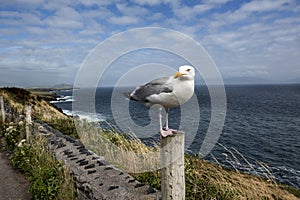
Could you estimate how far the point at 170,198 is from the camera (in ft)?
9.10

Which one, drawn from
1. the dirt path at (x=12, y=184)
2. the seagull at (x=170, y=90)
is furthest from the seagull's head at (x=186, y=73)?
the dirt path at (x=12, y=184)

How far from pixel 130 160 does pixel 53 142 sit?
262cm

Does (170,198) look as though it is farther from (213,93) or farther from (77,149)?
(77,149)

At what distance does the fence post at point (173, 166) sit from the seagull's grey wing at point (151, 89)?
0.55m

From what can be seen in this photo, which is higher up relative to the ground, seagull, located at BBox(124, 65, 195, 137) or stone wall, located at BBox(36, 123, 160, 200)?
seagull, located at BBox(124, 65, 195, 137)

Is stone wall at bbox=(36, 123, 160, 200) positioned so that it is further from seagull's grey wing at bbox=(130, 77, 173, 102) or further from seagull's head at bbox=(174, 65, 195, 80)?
seagull's head at bbox=(174, 65, 195, 80)

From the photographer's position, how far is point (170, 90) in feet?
8.25

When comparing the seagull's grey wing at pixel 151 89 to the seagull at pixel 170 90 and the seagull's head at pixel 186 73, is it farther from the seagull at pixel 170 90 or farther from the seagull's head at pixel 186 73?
the seagull's head at pixel 186 73

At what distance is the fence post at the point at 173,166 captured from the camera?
2.64 m

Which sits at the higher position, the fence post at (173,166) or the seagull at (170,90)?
the seagull at (170,90)

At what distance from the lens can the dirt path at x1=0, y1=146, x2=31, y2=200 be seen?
16.6 ft

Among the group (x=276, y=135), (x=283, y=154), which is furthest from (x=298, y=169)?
(x=276, y=135)

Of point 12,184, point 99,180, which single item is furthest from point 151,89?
point 12,184

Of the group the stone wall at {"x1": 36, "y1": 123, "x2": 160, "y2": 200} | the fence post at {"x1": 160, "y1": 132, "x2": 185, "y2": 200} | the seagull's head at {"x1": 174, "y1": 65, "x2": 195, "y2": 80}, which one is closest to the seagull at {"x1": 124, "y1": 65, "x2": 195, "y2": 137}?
the seagull's head at {"x1": 174, "y1": 65, "x2": 195, "y2": 80}
